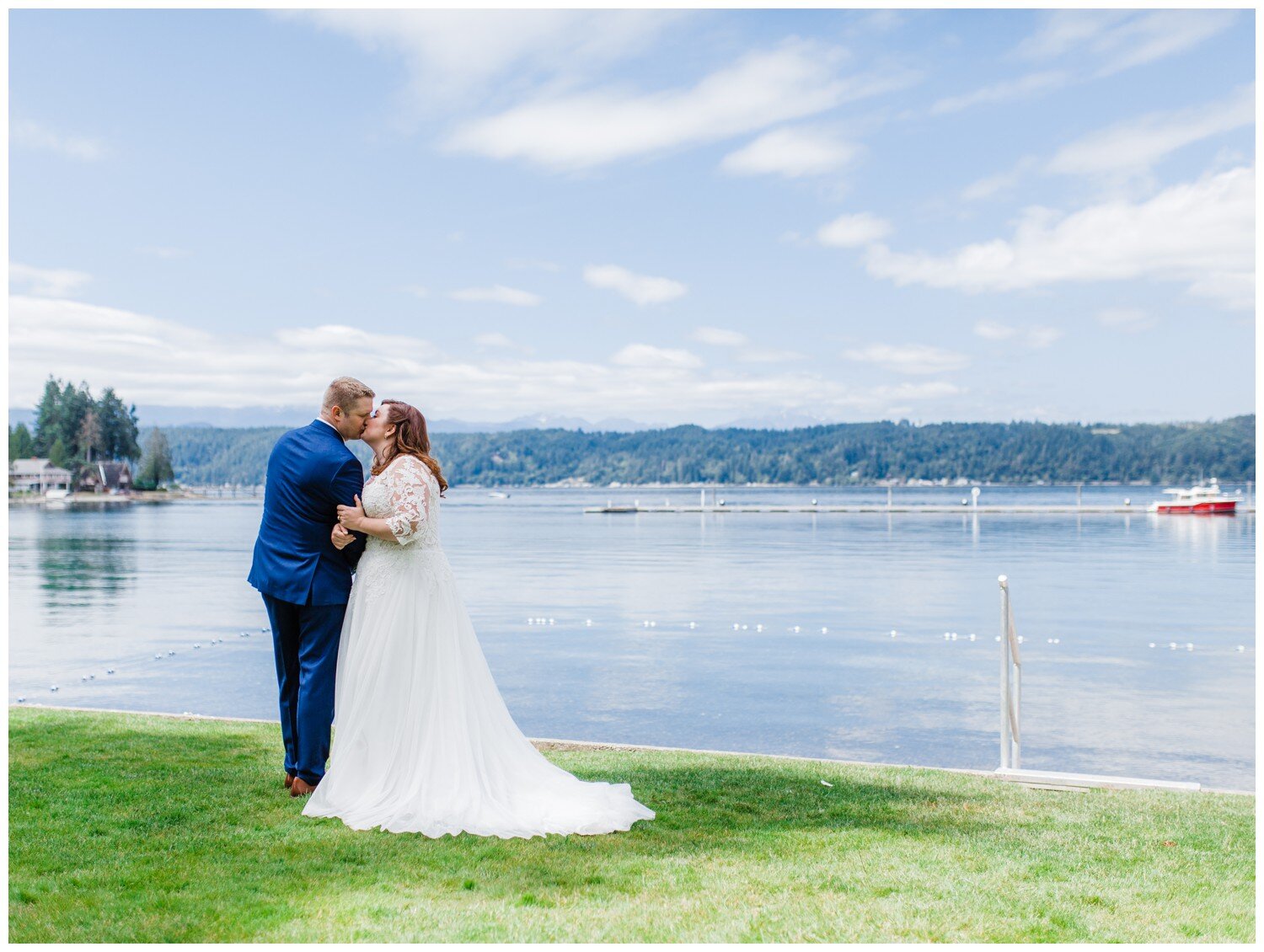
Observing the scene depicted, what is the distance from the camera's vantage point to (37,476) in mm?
144125

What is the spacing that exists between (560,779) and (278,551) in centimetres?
198

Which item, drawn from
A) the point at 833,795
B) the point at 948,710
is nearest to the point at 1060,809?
the point at 833,795

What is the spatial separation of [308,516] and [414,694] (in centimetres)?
113

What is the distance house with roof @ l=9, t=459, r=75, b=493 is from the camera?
469 feet

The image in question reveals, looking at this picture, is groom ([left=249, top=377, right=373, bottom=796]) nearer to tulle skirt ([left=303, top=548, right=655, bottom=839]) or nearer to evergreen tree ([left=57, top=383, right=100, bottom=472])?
tulle skirt ([left=303, top=548, right=655, bottom=839])

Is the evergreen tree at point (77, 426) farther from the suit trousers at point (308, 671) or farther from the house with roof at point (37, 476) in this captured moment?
the suit trousers at point (308, 671)

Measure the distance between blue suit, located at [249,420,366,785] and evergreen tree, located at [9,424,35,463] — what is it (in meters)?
154

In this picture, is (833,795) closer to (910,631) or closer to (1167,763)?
(1167,763)

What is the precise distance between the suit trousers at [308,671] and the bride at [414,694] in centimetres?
10

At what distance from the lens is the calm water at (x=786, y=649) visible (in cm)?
1149

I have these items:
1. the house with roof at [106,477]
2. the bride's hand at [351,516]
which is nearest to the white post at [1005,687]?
the bride's hand at [351,516]

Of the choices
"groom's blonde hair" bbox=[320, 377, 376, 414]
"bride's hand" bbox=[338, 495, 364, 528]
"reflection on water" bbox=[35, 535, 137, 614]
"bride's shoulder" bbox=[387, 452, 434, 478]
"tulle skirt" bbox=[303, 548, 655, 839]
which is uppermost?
"groom's blonde hair" bbox=[320, 377, 376, 414]

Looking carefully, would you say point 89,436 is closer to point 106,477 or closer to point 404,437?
point 106,477

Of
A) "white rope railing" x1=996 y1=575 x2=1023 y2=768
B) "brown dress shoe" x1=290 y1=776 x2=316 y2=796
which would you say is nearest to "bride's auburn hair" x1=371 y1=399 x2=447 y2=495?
"brown dress shoe" x1=290 y1=776 x2=316 y2=796
